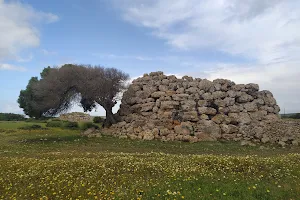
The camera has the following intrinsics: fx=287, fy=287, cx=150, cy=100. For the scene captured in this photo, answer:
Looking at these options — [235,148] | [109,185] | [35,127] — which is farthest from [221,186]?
[35,127]

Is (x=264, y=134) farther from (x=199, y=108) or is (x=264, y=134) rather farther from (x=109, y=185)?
(x=109, y=185)

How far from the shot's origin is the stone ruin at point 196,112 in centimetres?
3109

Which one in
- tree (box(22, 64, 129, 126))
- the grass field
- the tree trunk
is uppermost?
tree (box(22, 64, 129, 126))

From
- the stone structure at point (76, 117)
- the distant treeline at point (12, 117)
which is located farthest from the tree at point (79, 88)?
the distant treeline at point (12, 117)

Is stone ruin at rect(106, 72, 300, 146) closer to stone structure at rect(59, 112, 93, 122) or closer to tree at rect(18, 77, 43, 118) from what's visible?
tree at rect(18, 77, 43, 118)

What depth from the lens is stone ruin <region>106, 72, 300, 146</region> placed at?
102ft

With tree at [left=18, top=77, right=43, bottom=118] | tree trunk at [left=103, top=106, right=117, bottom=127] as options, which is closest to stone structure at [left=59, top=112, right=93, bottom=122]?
tree at [left=18, top=77, right=43, bottom=118]

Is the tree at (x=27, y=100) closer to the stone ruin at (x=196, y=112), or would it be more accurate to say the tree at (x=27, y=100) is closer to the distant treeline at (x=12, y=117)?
the distant treeline at (x=12, y=117)

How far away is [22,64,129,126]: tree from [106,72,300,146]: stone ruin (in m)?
2.28

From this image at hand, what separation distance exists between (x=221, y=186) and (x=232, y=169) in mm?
3290

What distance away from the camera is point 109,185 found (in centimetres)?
1070

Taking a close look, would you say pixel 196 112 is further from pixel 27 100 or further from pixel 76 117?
pixel 76 117

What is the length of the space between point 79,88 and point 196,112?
551 inches

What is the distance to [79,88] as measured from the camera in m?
33.7
